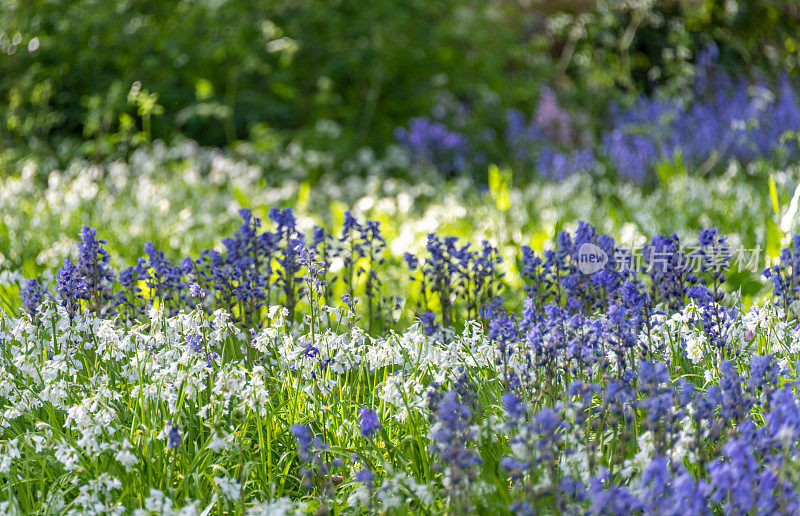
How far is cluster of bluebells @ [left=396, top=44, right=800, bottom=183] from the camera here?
7094 millimetres

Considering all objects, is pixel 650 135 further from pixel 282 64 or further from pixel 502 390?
A: pixel 502 390

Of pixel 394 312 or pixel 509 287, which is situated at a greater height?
pixel 394 312

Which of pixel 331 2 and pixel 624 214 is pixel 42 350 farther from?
pixel 331 2

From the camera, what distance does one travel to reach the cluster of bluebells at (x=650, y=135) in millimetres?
7094

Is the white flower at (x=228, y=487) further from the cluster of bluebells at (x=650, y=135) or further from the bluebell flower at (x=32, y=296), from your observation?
the cluster of bluebells at (x=650, y=135)

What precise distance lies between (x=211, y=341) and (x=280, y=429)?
0.47 metres

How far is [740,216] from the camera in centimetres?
Result: 545

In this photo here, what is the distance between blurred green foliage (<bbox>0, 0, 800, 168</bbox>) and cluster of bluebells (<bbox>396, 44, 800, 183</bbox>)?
1.07 feet

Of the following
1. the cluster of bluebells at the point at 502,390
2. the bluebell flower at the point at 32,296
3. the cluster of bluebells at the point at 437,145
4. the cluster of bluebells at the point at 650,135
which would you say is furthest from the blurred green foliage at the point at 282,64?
the cluster of bluebells at the point at 502,390

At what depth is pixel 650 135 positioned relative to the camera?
7695 mm

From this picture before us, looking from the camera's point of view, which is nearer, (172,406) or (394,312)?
(172,406)

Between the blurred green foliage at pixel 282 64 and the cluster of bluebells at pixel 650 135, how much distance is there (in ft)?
1.07

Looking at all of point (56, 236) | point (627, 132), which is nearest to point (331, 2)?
point (627, 132)

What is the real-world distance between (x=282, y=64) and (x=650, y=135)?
376cm
